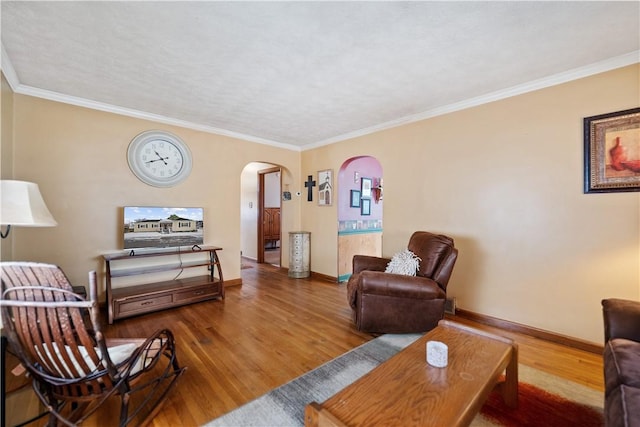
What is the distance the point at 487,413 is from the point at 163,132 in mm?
4383

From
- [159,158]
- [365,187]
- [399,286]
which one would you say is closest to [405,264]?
[399,286]

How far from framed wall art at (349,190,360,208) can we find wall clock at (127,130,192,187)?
2.71 metres

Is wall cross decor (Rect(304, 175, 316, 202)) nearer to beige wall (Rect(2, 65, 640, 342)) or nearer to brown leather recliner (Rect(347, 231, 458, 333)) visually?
beige wall (Rect(2, 65, 640, 342))

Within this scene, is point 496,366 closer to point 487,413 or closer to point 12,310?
point 487,413

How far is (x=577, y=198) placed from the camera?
2.41 metres

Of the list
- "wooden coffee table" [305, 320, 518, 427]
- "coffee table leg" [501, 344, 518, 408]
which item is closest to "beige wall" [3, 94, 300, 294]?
"wooden coffee table" [305, 320, 518, 427]

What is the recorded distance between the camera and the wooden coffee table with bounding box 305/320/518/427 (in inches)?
41.6

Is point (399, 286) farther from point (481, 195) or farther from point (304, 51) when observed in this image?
point (304, 51)

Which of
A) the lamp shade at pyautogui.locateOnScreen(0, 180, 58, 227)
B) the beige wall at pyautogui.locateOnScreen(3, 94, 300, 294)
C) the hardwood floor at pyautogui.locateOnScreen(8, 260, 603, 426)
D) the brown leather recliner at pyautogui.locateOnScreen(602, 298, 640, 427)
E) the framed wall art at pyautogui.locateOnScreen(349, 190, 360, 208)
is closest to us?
the brown leather recliner at pyautogui.locateOnScreen(602, 298, 640, 427)

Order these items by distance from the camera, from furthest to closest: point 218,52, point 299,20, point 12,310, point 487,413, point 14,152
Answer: point 14,152
point 218,52
point 299,20
point 487,413
point 12,310

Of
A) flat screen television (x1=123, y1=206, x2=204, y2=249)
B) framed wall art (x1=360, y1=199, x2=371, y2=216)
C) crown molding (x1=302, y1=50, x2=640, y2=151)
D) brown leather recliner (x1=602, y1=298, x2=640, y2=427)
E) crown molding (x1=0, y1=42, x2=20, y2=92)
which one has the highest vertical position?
crown molding (x1=302, y1=50, x2=640, y2=151)

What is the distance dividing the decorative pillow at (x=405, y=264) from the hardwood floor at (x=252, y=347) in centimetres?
74

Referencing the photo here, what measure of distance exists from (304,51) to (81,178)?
2.94 metres

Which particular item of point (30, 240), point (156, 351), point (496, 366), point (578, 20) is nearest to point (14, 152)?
point (30, 240)
